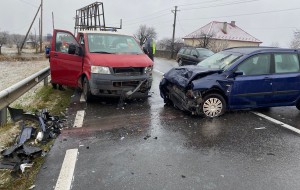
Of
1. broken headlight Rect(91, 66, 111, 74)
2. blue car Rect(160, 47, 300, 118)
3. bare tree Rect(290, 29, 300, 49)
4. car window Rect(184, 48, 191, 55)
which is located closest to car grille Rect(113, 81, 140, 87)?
broken headlight Rect(91, 66, 111, 74)

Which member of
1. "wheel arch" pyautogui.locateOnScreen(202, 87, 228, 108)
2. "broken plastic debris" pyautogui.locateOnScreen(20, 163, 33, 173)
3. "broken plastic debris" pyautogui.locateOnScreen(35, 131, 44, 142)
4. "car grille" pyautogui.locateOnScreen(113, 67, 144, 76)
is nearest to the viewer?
"broken plastic debris" pyautogui.locateOnScreen(20, 163, 33, 173)

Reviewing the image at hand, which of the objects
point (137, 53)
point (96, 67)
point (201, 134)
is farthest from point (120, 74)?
point (201, 134)

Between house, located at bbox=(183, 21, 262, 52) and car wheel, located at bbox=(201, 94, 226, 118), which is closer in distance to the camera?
car wheel, located at bbox=(201, 94, 226, 118)

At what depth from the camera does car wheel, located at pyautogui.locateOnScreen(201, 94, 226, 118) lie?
6.68m

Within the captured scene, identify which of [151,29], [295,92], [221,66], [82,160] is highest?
[151,29]

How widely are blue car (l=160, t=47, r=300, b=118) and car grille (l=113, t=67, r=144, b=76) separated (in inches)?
38.5

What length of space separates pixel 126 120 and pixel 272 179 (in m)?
3.41

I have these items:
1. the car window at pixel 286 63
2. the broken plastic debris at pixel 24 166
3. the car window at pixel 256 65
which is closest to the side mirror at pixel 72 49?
the car window at pixel 256 65

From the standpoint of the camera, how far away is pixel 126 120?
21.3 feet

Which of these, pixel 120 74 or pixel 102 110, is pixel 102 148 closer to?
pixel 102 110

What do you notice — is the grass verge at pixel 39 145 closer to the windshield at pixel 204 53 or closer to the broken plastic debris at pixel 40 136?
the broken plastic debris at pixel 40 136

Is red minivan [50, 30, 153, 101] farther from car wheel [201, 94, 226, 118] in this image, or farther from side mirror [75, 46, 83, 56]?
car wheel [201, 94, 226, 118]

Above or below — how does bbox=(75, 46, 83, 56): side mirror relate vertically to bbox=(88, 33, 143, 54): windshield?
below

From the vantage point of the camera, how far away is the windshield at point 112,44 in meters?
8.37
